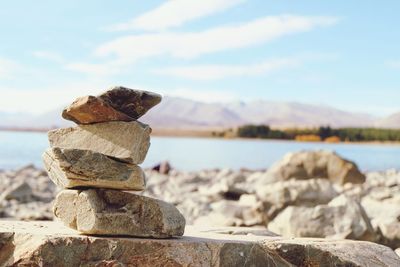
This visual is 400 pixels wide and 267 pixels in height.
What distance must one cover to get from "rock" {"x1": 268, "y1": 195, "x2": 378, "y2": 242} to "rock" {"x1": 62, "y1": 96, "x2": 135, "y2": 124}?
15.2 feet

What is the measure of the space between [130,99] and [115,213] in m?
1.10

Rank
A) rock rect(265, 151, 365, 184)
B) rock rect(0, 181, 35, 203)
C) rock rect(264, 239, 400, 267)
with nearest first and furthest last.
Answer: rock rect(264, 239, 400, 267) < rock rect(0, 181, 35, 203) < rock rect(265, 151, 365, 184)

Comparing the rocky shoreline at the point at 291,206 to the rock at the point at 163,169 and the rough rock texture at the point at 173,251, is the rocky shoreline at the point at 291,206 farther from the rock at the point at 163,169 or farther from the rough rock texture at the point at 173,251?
the rock at the point at 163,169

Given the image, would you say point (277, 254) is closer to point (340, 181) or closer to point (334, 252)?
point (334, 252)

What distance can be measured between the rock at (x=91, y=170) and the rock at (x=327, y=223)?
4.48m

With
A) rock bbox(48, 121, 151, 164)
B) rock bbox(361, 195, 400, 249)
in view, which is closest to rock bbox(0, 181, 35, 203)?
rock bbox(361, 195, 400, 249)

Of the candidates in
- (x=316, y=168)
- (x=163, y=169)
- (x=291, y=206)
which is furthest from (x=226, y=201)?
(x=163, y=169)

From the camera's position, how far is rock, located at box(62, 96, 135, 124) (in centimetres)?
704

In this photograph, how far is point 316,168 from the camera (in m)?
22.2

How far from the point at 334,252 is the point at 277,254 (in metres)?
0.59

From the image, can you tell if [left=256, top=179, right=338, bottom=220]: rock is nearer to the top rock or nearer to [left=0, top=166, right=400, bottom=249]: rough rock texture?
[left=0, top=166, right=400, bottom=249]: rough rock texture

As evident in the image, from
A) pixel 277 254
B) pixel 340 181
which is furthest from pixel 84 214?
pixel 340 181

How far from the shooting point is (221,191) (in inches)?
798

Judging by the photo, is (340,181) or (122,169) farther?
(340,181)
